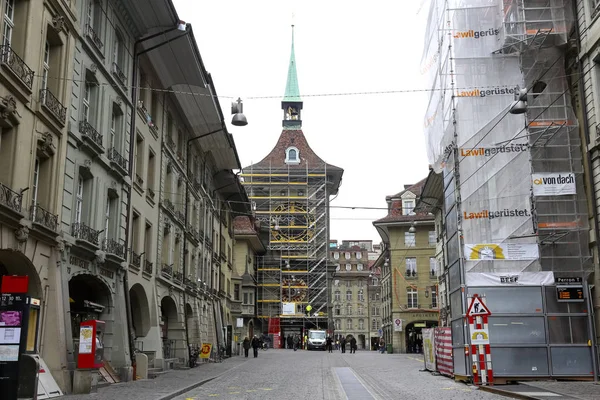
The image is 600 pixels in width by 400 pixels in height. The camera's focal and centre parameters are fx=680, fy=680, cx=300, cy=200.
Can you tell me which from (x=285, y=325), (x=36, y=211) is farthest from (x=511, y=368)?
(x=285, y=325)

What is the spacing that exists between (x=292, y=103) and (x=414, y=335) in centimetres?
4795

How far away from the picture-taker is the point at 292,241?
8738 cm

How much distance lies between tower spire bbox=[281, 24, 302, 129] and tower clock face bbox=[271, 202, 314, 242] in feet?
59.8

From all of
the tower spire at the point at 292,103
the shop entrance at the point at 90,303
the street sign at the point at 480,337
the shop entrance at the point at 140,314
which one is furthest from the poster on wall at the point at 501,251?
the tower spire at the point at 292,103

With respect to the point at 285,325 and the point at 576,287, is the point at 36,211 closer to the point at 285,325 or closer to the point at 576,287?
the point at 576,287

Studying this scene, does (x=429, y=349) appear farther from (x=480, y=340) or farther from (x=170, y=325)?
(x=170, y=325)

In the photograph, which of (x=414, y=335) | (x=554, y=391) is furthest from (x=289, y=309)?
(x=554, y=391)

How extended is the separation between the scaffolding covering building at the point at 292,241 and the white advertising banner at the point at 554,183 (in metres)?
61.9

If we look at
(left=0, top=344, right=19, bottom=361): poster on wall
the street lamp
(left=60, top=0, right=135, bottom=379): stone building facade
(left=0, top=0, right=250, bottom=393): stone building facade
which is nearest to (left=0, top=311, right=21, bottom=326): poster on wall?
(left=0, top=344, right=19, bottom=361): poster on wall

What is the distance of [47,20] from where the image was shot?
1673 centimetres

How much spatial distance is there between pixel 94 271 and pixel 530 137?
14698 millimetres

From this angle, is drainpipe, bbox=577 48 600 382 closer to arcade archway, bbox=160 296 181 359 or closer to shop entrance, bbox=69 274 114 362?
shop entrance, bbox=69 274 114 362

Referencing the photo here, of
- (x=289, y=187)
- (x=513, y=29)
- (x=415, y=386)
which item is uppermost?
(x=289, y=187)

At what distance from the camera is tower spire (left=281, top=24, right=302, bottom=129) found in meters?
103
